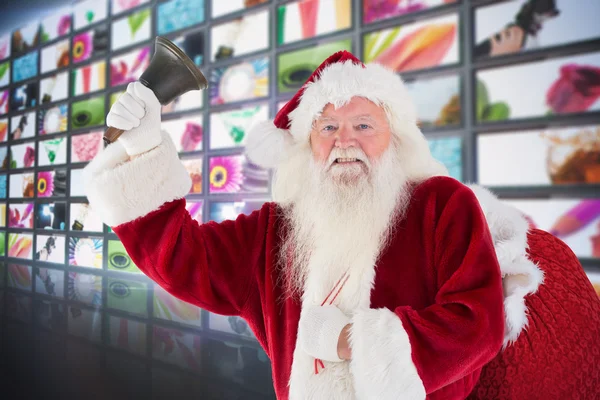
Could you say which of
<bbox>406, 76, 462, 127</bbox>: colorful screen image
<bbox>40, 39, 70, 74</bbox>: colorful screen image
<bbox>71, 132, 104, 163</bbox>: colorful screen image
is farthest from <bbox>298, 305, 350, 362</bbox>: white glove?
<bbox>40, 39, 70, 74</bbox>: colorful screen image

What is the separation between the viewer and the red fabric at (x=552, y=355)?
2.86ft

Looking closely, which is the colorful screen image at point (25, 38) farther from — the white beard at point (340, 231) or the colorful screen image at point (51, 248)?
the white beard at point (340, 231)

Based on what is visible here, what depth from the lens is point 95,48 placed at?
402cm

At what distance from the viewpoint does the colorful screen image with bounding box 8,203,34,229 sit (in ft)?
15.1

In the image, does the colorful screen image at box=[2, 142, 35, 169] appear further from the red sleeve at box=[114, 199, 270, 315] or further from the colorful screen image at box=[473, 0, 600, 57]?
the colorful screen image at box=[473, 0, 600, 57]

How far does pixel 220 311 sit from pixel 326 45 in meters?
2.15

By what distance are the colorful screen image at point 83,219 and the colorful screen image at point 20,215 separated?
0.89m

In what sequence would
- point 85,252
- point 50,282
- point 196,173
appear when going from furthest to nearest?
point 85,252, point 50,282, point 196,173

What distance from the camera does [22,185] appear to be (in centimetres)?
471

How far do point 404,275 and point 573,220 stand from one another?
1.46 meters

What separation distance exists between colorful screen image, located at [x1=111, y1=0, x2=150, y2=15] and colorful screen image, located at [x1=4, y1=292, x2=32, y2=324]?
2.81 metres

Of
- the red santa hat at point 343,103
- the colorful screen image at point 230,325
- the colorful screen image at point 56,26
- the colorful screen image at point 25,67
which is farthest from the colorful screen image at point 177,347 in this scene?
the colorful screen image at point 25,67

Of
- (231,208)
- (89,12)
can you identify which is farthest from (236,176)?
(89,12)

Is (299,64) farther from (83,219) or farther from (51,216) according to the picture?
(51,216)
